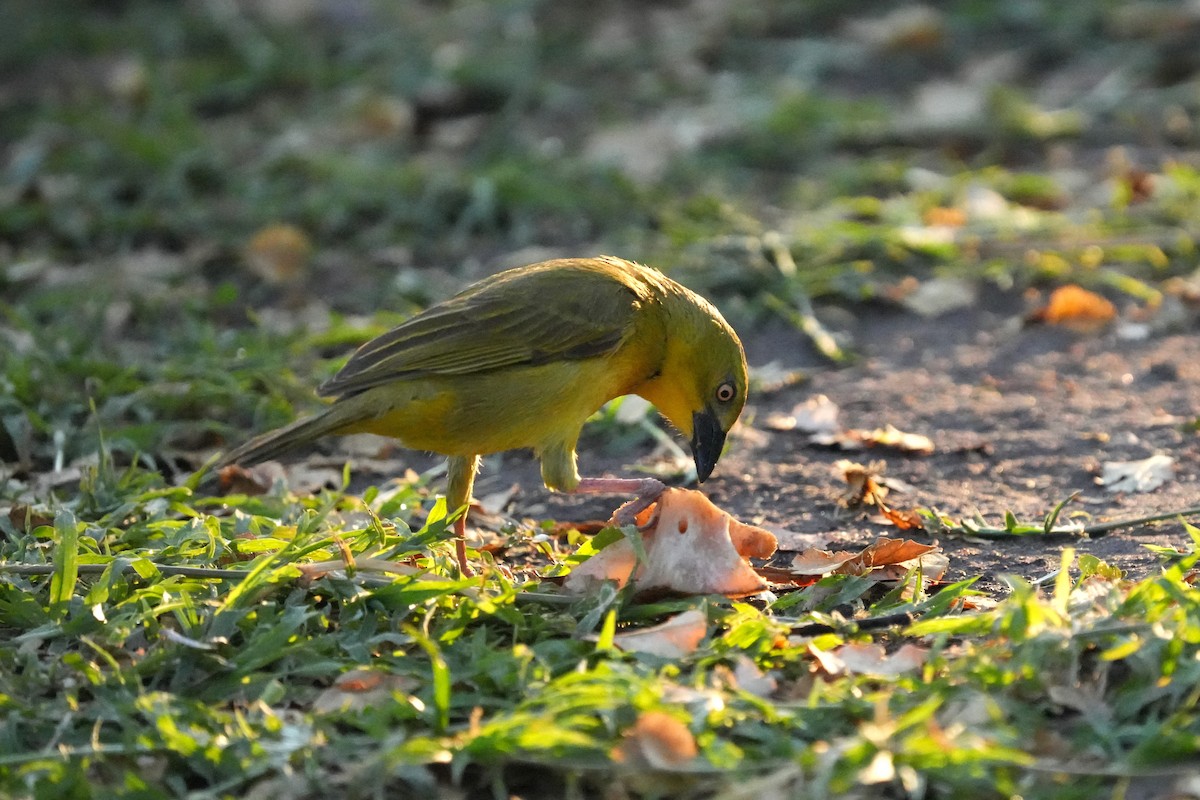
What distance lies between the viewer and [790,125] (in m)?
8.50

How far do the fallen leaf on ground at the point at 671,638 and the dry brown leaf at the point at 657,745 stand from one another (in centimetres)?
44

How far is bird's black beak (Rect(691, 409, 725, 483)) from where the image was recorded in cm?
461

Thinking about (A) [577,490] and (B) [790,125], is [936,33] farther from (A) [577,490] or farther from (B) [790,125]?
(A) [577,490]

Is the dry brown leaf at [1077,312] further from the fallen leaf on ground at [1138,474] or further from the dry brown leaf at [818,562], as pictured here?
the dry brown leaf at [818,562]

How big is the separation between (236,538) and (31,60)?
6.90 metres

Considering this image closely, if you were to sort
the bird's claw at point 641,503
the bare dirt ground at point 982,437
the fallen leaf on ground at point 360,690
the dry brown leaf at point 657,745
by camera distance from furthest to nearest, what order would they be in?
1. the bare dirt ground at point 982,437
2. the bird's claw at point 641,503
3. the fallen leaf on ground at point 360,690
4. the dry brown leaf at point 657,745

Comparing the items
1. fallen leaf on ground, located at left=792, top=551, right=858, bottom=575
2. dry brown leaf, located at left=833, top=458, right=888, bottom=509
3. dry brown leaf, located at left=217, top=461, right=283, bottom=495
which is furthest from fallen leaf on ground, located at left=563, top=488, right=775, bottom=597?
dry brown leaf, located at left=217, top=461, right=283, bottom=495

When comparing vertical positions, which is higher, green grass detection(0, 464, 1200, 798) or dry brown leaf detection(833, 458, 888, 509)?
green grass detection(0, 464, 1200, 798)

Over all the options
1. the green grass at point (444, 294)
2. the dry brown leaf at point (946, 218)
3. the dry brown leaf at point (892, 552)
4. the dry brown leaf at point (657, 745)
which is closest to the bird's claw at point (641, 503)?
the green grass at point (444, 294)

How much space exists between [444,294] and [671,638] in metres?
3.44

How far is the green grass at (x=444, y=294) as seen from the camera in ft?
9.86

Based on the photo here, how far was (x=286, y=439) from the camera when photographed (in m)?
3.90

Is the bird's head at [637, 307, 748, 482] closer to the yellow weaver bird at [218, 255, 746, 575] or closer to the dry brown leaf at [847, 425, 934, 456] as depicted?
the yellow weaver bird at [218, 255, 746, 575]

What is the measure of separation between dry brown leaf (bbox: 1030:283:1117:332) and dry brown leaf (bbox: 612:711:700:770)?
3.89m
